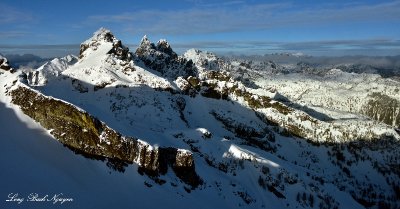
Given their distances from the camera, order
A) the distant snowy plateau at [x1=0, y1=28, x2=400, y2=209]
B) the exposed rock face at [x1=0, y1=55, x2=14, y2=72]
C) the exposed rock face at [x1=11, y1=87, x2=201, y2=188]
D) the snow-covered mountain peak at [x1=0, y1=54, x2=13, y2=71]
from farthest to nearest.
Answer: the snow-covered mountain peak at [x1=0, y1=54, x2=13, y2=71], the exposed rock face at [x1=0, y1=55, x2=14, y2=72], the exposed rock face at [x1=11, y1=87, x2=201, y2=188], the distant snowy plateau at [x1=0, y1=28, x2=400, y2=209]

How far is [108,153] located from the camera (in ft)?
137

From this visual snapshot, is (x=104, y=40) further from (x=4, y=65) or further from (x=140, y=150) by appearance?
(x=140, y=150)

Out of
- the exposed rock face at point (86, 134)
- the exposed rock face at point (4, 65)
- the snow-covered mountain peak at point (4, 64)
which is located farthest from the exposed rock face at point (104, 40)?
the exposed rock face at point (86, 134)

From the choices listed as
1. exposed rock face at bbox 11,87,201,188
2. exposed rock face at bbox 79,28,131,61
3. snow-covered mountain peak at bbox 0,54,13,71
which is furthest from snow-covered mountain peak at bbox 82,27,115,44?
exposed rock face at bbox 11,87,201,188

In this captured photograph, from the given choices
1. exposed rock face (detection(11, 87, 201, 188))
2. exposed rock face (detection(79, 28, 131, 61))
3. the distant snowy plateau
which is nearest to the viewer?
the distant snowy plateau

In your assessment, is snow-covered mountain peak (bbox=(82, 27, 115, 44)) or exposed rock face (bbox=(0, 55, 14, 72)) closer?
exposed rock face (bbox=(0, 55, 14, 72))

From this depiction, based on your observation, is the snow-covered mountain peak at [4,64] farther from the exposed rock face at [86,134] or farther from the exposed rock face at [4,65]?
the exposed rock face at [86,134]

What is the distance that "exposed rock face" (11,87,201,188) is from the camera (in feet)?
135

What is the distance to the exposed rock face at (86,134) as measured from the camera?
41031 millimetres

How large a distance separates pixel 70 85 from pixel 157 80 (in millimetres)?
25787

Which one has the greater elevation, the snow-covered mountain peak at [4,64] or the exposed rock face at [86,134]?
the snow-covered mountain peak at [4,64]

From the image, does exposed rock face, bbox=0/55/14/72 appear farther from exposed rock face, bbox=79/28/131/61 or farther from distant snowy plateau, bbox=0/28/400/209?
exposed rock face, bbox=79/28/131/61

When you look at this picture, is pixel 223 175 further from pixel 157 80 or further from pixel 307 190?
pixel 157 80

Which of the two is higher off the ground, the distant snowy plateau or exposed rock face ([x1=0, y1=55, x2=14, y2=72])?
exposed rock face ([x1=0, y1=55, x2=14, y2=72])
